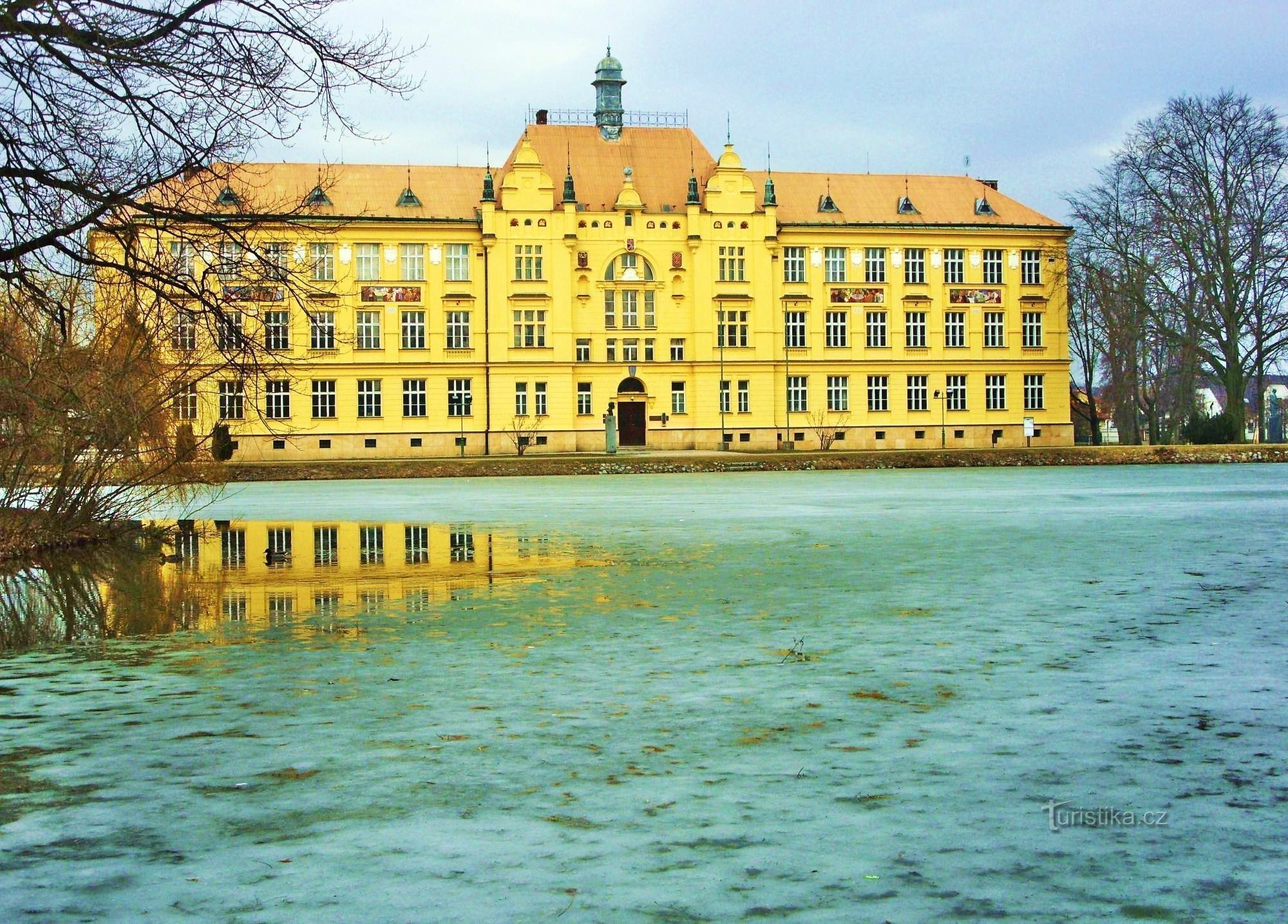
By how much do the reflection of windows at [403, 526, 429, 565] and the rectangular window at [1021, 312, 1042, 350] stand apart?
6255cm

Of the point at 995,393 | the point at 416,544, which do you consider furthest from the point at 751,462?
the point at 416,544

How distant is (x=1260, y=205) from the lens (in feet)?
186

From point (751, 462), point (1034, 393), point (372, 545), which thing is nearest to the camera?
point (372, 545)

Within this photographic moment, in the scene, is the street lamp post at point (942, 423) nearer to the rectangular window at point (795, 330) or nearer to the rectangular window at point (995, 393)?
→ the rectangular window at point (995, 393)

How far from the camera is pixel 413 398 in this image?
73750mm

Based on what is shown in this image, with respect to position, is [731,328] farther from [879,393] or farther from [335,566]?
[335,566]

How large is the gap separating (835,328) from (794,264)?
13.8ft

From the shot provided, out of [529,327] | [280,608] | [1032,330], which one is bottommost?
[280,608]

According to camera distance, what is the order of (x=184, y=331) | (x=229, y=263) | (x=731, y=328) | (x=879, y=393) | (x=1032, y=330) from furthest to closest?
(x=1032, y=330) → (x=879, y=393) → (x=731, y=328) → (x=184, y=331) → (x=229, y=263)

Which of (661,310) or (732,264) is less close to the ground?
(732,264)

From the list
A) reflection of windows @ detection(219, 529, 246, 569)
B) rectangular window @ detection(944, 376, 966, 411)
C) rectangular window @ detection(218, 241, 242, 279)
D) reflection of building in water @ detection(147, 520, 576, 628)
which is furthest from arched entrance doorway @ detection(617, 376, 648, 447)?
rectangular window @ detection(218, 241, 242, 279)

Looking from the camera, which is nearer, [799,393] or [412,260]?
[412,260]

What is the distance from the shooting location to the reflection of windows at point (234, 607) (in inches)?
500

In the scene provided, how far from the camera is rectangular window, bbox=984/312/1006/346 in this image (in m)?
79.8
